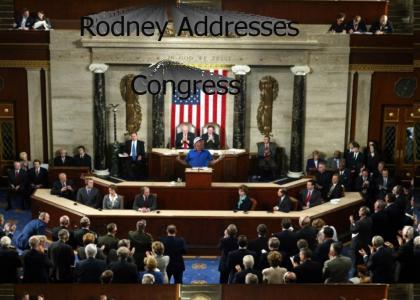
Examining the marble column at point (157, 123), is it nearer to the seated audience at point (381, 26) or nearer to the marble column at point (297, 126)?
the marble column at point (297, 126)

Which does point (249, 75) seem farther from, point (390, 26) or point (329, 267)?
point (329, 267)

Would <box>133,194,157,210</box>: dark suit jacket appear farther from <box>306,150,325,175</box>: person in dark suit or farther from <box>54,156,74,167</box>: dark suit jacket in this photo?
<box>306,150,325,175</box>: person in dark suit

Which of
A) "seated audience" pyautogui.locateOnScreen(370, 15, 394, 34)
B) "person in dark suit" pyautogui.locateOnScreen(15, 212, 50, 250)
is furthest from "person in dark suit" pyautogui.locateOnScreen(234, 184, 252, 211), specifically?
"seated audience" pyautogui.locateOnScreen(370, 15, 394, 34)

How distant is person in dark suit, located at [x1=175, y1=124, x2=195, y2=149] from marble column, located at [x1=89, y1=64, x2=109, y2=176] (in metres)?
2.00

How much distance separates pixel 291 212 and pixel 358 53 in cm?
586

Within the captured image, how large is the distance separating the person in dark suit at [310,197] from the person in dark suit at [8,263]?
6.61m

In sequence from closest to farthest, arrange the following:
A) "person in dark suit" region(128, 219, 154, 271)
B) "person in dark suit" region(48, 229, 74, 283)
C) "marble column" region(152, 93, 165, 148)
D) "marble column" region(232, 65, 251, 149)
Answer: "person in dark suit" region(48, 229, 74, 283) < "person in dark suit" region(128, 219, 154, 271) < "marble column" region(232, 65, 251, 149) < "marble column" region(152, 93, 165, 148)

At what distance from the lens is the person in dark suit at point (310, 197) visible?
1458 centimetres

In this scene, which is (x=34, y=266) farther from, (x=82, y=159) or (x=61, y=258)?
(x=82, y=159)

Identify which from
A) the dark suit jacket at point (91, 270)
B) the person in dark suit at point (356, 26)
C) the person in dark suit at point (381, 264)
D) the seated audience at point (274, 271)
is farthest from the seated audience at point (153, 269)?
the person in dark suit at point (356, 26)

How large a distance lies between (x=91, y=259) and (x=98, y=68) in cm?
848

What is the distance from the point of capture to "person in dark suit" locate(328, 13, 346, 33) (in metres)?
17.6

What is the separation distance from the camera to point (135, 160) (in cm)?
1770

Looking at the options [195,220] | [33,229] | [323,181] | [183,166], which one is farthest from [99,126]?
[33,229]
